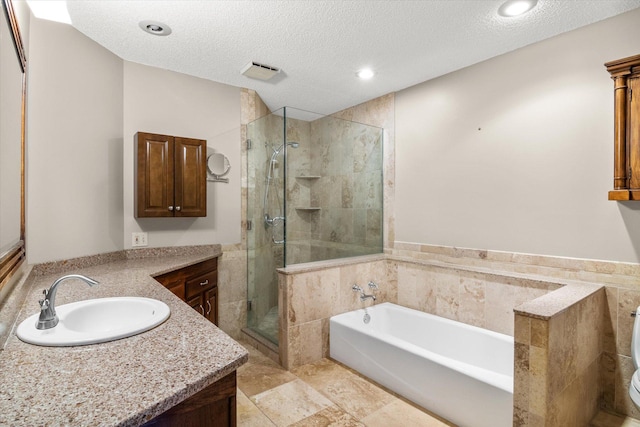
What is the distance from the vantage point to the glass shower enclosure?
115 inches

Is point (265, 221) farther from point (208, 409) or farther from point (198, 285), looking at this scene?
point (208, 409)

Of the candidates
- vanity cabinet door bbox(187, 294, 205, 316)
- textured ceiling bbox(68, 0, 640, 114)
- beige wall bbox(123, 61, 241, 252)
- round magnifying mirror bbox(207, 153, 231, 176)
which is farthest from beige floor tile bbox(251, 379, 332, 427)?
textured ceiling bbox(68, 0, 640, 114)

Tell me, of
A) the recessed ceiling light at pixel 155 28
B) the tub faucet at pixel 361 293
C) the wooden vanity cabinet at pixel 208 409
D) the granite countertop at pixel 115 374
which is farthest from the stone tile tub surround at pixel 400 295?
the recessed ceiling light at pixel 155 28

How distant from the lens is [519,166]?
2.44m

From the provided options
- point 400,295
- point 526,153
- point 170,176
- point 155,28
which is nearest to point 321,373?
point 400,295

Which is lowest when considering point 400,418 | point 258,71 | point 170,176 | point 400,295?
point 400,418

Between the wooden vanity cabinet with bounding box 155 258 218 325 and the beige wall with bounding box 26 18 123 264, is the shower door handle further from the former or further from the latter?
the beige wall with bounding box 26 18 123 264

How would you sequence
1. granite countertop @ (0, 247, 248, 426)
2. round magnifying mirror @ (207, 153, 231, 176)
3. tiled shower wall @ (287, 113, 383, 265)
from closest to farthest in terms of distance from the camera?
granite countertop @ (0, 247, 248, 426), round magnifying mirror @ (207, 153, 231, 176), tiled shower wall @ (287, 113, 383, 265)

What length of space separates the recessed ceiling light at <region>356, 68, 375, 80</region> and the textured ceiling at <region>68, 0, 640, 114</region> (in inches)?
2.3

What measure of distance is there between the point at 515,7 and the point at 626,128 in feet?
3.11

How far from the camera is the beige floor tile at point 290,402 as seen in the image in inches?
80.5

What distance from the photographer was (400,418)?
204 centimetres

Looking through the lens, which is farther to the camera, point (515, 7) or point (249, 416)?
point (249, 416)

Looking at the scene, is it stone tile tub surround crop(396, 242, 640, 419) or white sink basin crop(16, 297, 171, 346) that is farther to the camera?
stone tile tub surround crop(396, 242, 640, 419)
